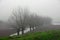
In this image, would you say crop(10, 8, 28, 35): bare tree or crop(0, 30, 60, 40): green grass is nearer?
crop(0, 30, 60, 40): green grass

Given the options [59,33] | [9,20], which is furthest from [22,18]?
[59,33]

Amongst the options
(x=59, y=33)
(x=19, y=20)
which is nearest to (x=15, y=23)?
(x=19, y=20)

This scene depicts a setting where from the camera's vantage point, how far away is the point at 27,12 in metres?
20.0

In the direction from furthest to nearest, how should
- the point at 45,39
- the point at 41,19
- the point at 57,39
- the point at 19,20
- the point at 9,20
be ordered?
the point at 41,19
the point at 9,20
the point at 19,20
the point at 57,39
the point at 45,39

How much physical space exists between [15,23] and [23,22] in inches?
42.8

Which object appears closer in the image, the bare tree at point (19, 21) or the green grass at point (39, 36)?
the green grass at point (39, 36)

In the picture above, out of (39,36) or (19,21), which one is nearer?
(39,36)

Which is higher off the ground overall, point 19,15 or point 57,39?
point 19,15

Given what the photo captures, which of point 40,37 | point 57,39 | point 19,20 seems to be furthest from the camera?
point 19,20

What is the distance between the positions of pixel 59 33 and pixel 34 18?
14.0 m

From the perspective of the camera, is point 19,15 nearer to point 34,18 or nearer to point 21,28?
point 21,28

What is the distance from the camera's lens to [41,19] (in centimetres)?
2658

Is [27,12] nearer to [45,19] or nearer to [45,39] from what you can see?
[45,19]

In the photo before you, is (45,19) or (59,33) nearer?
(59,33)
